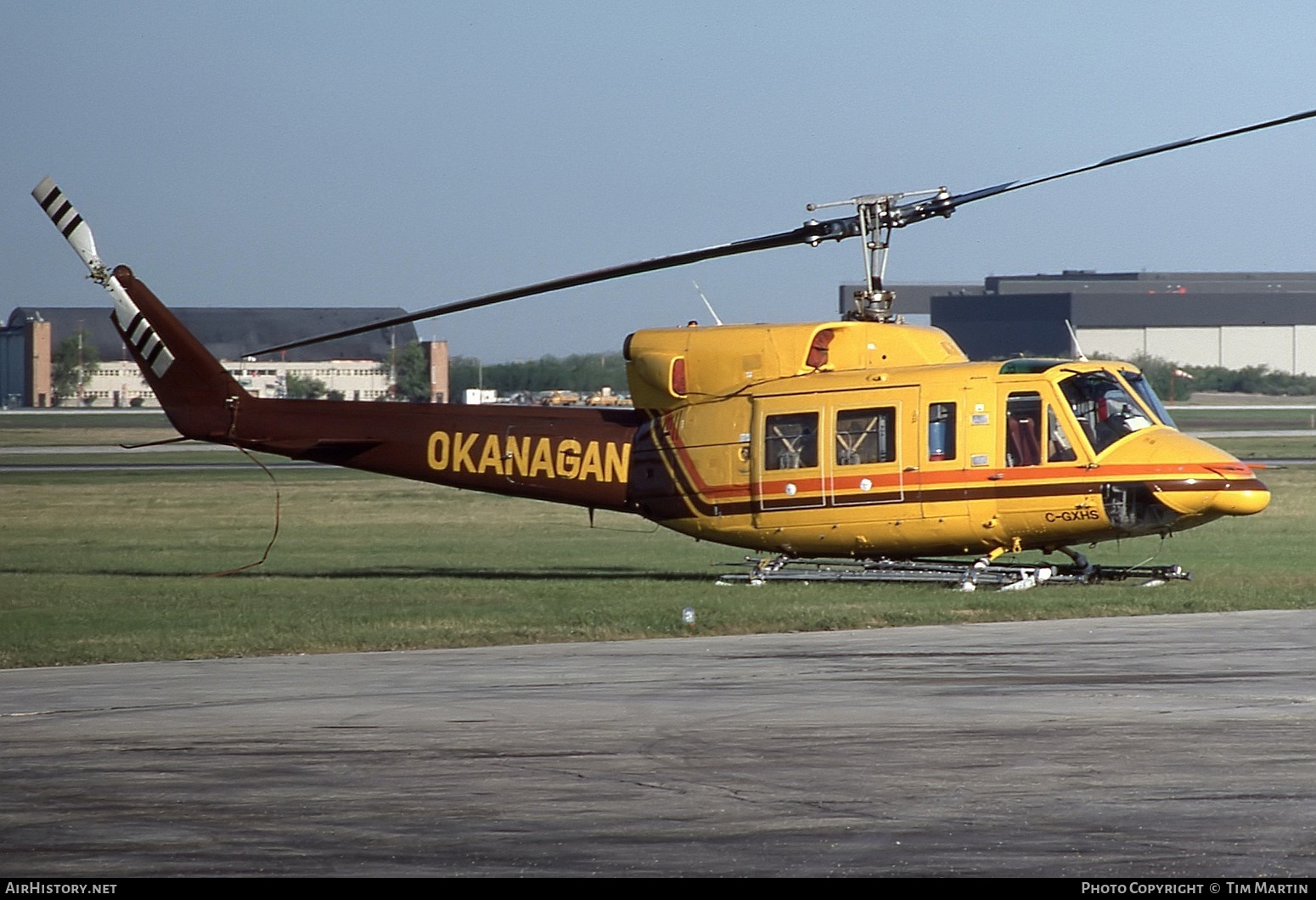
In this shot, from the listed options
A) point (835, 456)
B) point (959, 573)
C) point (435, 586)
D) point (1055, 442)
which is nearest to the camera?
point (1055, 442)

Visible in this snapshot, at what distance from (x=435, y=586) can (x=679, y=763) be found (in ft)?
38.8

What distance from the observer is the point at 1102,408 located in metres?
17.9

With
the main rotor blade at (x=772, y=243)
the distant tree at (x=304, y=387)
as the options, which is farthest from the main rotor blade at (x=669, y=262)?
the distant tree at (x=304, y=387)

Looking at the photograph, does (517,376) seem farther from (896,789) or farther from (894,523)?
(896,789)

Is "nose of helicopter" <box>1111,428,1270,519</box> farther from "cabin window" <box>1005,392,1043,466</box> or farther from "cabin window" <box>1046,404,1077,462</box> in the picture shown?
"cabin window" <box>1005,392,1043,466</box>

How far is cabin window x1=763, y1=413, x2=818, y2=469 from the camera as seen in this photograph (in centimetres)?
1875

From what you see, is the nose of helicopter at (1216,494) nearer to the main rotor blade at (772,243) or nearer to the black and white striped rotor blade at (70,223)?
the main rotor blade at (772,243)

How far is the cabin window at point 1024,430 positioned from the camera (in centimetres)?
1792

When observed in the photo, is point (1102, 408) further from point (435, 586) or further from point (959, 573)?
point (435, 586)

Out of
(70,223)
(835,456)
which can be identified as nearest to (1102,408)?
(835,456)

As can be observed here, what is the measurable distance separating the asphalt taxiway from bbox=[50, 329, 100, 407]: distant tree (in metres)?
121

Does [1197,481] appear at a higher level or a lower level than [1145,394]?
lower

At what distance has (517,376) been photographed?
254ft

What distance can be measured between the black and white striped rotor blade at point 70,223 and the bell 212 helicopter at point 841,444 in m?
0.02
